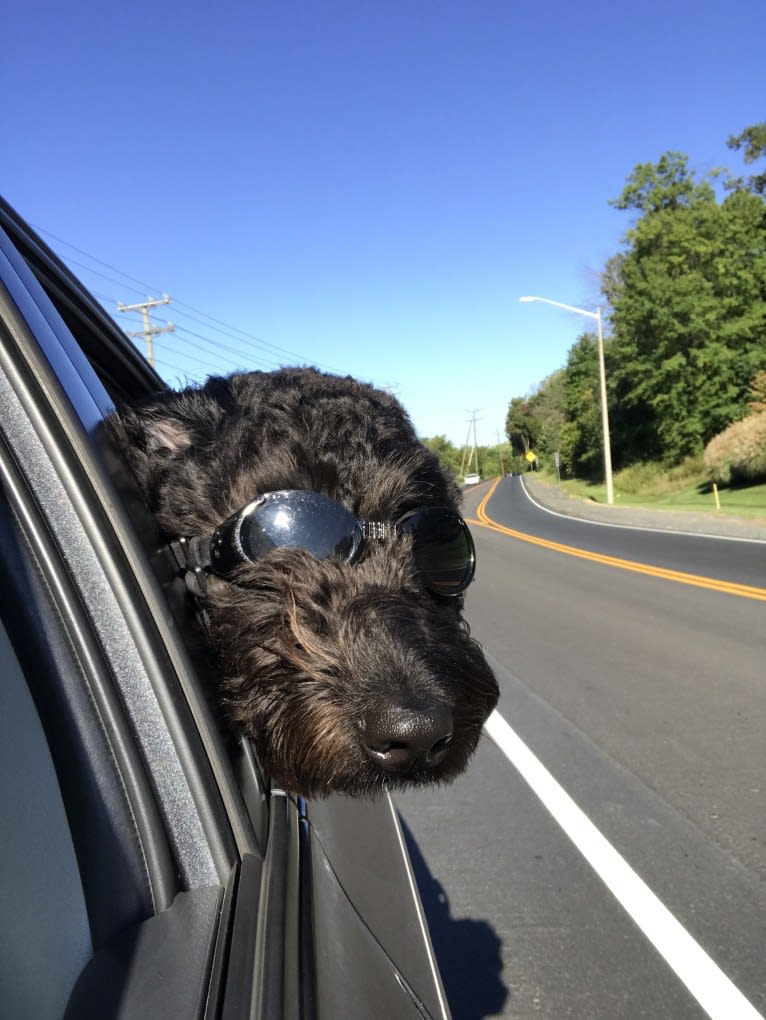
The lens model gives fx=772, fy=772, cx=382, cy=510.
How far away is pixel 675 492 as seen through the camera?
125 ft

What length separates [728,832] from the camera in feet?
13.1

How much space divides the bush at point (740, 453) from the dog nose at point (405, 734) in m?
31.9

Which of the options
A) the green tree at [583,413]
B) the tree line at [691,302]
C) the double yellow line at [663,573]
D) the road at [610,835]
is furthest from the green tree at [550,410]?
the road at [610,835]

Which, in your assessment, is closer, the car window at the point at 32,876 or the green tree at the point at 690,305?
the car window at the point at 32,876

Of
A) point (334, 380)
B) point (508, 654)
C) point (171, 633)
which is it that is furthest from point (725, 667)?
point (171, 633)

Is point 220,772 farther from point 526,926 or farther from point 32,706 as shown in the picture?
point 526,926

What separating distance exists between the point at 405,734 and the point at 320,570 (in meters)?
0.39

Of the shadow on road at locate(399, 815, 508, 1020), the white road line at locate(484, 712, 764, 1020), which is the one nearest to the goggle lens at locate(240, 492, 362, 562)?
the white road line at locate(484, 712, 764, 1020)

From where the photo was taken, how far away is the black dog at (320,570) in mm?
1185

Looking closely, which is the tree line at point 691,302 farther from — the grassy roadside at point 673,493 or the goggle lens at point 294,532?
the goggle lens at point 294,532

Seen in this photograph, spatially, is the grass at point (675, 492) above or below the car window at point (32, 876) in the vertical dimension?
below

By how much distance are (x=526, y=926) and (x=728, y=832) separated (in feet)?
4.60

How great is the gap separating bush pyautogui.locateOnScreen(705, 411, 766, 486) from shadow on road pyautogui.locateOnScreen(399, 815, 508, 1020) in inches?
1181

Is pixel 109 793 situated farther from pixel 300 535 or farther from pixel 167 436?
pixel 167 436
